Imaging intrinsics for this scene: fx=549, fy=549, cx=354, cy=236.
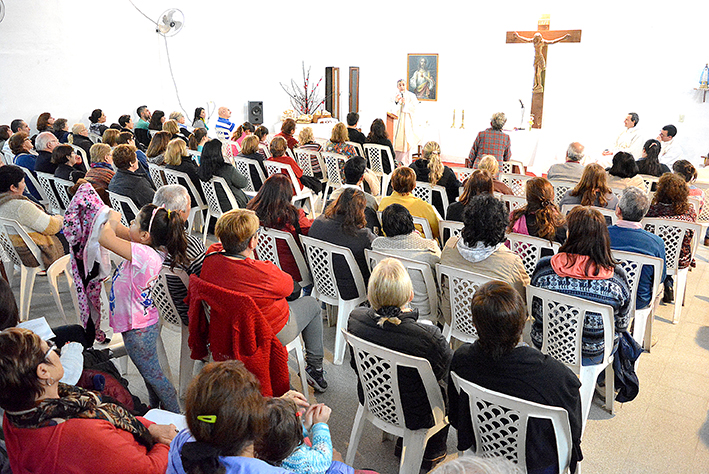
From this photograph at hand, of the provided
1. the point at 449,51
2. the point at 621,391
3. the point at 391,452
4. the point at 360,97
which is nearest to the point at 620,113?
the point at 449,51

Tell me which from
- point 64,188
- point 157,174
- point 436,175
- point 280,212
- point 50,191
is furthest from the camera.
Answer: point 157,174

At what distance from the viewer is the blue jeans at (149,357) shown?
2717 mm

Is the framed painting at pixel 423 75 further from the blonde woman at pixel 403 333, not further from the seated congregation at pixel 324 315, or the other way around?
the blonde woman at pixel 403 333

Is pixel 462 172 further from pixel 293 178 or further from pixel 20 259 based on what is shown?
pixel 20 259

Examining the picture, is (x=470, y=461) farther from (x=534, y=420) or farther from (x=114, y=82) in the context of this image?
(x=114, y=82)

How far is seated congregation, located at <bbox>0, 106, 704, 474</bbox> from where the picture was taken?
1.62 meters

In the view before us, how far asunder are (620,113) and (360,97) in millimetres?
5803

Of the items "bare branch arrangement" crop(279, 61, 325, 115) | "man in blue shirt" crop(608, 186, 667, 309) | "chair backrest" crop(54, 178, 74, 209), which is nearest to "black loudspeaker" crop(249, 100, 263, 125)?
"bare branch arrangement" crop(279, 61, 325, 115)

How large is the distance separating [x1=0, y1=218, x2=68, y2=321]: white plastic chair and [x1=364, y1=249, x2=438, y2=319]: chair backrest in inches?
93.3

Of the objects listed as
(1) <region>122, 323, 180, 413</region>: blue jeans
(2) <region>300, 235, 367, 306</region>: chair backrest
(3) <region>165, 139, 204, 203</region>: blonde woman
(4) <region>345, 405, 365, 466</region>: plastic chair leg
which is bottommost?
(4) <region>345, 405, 365, 466</region>: plastic chair leg

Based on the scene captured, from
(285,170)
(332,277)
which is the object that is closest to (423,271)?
(332,277)

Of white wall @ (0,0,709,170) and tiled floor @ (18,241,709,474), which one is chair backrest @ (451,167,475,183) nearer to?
tiled floor @ (18,241,709,474)

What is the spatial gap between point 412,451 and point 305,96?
10.9 m

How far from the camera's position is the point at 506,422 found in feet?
6.66
